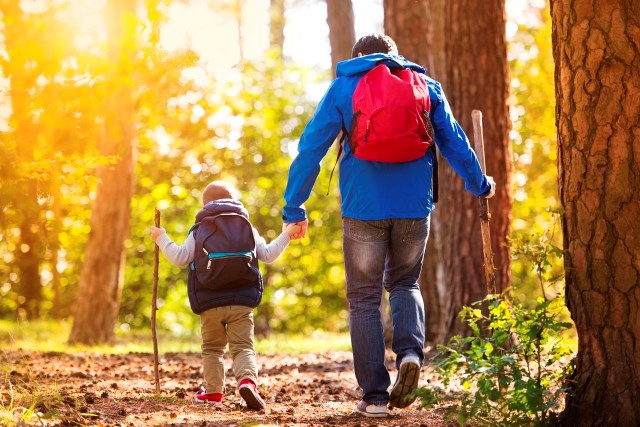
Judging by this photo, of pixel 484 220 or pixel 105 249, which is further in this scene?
pixel 105 249

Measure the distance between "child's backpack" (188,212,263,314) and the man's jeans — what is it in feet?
2.79

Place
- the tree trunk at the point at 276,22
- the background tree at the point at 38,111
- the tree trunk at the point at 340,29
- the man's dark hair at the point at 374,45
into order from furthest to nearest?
1. the tree trunk at the point at 276,22
2. the tree trunk at the point at 340,29
3. the background tree at the point at 38,111
4. the man's dark hair at the point at 374,45

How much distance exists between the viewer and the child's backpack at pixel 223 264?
586 centimetres

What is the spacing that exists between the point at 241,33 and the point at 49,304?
29.9 ft

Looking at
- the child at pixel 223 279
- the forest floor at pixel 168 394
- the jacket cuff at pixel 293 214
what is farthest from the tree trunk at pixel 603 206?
the child at pixel 223 279

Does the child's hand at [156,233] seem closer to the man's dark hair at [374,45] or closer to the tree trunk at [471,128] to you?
the man's dark hair at [374,45]

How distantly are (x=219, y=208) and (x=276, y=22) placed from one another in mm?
20560

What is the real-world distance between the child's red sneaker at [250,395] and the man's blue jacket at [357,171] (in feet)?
3.88

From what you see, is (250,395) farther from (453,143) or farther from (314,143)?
(453,143)

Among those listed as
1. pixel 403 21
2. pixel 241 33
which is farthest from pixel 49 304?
pixel 403 21

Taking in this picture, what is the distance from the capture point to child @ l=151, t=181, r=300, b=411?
19.2 ft

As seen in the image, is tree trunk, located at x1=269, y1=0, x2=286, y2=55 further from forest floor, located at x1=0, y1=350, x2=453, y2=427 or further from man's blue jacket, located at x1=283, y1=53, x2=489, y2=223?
man's blue jacket, located at x1=283, y1=53, x2=489, y2=223

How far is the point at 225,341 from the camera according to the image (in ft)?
20.0

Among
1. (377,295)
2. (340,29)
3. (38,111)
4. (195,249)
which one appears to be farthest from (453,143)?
(340,29)
